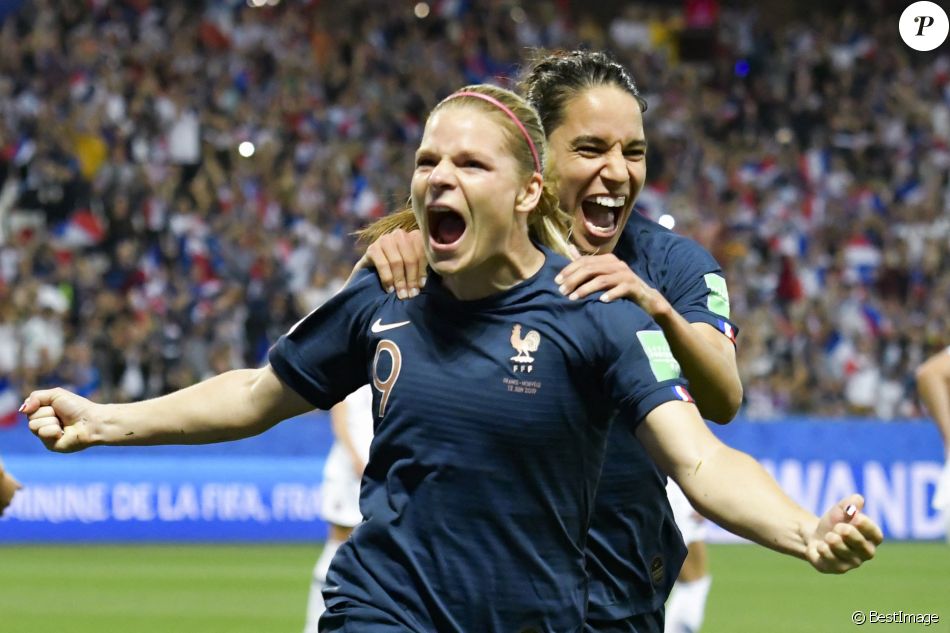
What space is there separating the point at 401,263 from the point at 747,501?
119 centimetres

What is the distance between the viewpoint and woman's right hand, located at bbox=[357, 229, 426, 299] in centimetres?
420

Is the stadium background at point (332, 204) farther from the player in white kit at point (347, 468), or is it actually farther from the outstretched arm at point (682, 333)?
the outstretched arm at point (682, 333)

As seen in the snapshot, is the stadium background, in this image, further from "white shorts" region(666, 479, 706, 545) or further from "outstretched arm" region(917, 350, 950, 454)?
"outstretched arm" region(917, 350, 950, 454)

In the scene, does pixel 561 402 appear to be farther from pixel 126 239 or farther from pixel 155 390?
pixel 126 239

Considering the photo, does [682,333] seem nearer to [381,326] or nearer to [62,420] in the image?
[381,326]

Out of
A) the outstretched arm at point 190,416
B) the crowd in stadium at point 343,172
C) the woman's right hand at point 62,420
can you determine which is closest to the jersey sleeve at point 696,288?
the outstretched arm at point 190,416

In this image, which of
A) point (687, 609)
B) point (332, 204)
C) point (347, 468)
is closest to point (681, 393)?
point (687, 609)

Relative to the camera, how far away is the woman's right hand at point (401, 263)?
420cm

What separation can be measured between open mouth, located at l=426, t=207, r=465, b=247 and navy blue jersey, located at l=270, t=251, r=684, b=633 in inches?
7.7

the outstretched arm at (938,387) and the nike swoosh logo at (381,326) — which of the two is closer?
the nike swoosh logo at (381,326)

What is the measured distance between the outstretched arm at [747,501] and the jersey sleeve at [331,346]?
870 mm

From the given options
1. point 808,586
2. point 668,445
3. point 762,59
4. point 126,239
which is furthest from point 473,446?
point 762,59

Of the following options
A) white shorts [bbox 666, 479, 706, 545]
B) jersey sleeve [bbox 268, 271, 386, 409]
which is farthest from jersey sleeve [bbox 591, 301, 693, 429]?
white shorts [bbox 666, 479, 706, 545]

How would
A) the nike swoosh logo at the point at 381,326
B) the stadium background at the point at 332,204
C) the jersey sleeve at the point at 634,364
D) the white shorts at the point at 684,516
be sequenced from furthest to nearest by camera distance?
the stadium background at the point at 332,204 → the white shorts at the point at 684,516 → the nike swoosh logo at the point at 381,326 → the jersey sleeve at the point at 634,364
